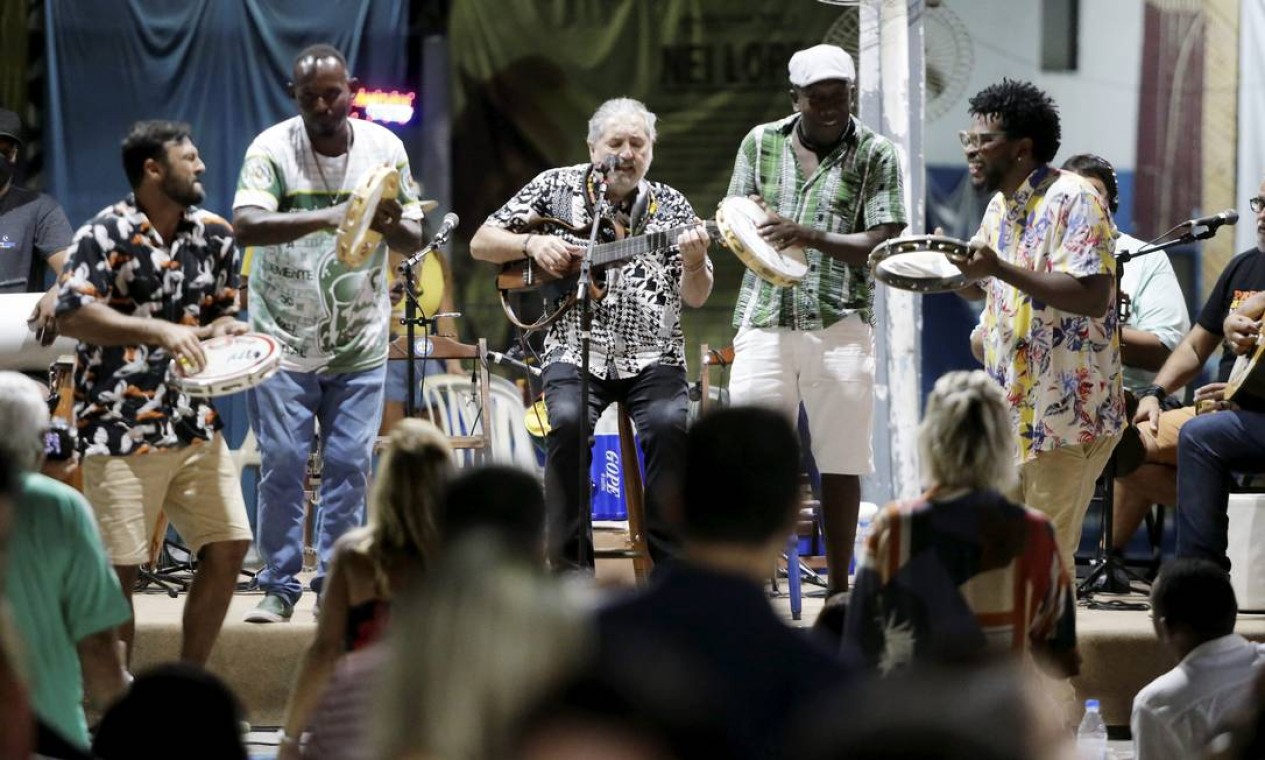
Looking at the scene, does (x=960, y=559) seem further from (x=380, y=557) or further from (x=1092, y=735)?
(x=1092, y=735)

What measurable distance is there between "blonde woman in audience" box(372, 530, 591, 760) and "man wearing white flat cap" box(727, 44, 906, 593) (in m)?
4.24

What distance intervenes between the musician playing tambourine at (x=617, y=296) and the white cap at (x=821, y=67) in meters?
0.65

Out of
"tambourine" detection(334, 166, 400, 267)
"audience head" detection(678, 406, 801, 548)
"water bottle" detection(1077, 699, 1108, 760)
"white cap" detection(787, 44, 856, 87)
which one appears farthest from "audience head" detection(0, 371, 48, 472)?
"water bottle" detection(1077, 699, 1108, 760)

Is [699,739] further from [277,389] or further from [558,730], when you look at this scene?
[277,389]

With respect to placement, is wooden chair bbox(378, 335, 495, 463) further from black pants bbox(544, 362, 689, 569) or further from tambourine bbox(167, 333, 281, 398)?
tambourine bbox(167, 333, 281, 398)

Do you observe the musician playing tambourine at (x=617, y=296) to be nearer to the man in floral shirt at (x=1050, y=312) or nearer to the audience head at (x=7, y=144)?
the man in floral shirt at (x=1050, y=312)

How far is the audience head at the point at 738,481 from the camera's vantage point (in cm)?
312

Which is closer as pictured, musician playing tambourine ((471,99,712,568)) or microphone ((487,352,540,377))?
musician playing tambourine ((471,99,712,568))

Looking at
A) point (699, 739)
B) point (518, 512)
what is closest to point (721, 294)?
point (518, 512)

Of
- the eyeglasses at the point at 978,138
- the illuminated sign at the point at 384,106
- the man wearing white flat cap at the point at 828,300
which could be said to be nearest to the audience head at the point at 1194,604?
the man wearing white flat cap at the point at 828,300

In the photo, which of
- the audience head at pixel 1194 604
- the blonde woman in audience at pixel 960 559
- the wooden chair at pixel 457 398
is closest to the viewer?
the blonde woman in audience at pixel 960 559

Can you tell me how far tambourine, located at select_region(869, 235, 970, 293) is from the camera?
5.81 metres

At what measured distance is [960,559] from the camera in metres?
4.02

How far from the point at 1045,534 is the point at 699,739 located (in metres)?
2.01
